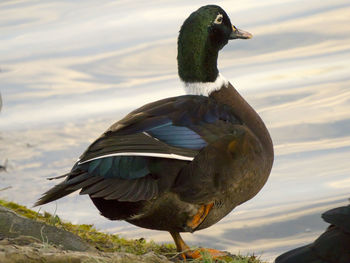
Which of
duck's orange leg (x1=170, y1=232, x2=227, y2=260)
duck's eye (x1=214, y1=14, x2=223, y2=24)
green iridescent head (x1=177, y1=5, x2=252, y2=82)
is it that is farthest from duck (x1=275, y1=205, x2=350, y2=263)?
duck's eye (x1=214, y1=14, x2=223, y2=24)

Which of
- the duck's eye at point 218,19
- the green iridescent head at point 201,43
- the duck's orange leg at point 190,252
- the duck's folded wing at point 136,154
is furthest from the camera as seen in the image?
the duck's eye at point 218,19

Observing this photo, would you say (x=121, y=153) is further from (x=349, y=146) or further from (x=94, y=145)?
(x=349, y=146)

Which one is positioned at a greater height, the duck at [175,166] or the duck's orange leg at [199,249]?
the duck at [175,166]

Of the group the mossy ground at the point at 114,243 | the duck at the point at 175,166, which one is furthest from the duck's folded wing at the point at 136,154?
the mossy ground at the point at 114,243

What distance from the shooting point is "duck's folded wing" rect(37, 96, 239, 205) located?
217 inches

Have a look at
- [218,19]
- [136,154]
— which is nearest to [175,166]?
[136,154]

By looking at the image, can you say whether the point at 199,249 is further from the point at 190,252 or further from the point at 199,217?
the point at 199,217

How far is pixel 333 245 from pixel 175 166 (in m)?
1.30

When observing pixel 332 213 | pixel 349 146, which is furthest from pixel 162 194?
pixel 349 146

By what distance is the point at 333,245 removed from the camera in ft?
15.5

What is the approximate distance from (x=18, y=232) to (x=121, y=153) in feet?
2.40

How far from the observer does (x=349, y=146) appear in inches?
378

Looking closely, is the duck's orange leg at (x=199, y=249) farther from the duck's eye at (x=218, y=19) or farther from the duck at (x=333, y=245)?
the duck's eye at (x=218, y=19)

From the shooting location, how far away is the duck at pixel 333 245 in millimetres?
4684
